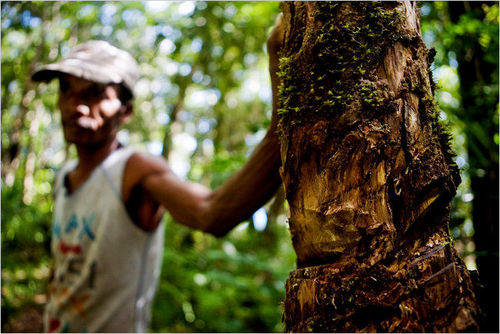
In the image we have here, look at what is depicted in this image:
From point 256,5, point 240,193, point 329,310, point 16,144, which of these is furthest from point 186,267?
point 329,310

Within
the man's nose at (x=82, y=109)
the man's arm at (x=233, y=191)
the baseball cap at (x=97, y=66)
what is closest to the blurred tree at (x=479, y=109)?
the man's arm at (x=233, y=191)

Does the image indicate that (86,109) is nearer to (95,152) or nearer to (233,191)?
(95,152)

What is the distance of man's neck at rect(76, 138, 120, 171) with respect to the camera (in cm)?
260

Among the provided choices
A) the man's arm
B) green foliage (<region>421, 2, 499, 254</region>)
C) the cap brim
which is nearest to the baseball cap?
the cap brim

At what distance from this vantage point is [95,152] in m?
2.63

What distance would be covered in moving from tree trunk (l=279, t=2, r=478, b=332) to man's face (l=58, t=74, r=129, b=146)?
5.49 ft

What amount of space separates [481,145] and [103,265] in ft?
7.96

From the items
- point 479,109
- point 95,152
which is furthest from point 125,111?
point 479,109

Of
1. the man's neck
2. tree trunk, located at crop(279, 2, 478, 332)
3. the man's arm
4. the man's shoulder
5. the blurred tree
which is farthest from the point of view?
the man's neck

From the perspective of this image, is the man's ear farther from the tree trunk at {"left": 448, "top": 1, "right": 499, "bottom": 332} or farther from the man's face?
the tree trunk at {"left": 448, "top": 1, "right": 499, "bottom": 332}

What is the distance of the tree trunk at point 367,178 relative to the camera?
32.9 inches

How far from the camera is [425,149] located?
37.4 inches

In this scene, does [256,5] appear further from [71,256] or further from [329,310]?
[329,310]

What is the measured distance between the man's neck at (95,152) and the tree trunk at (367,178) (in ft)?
6.13
